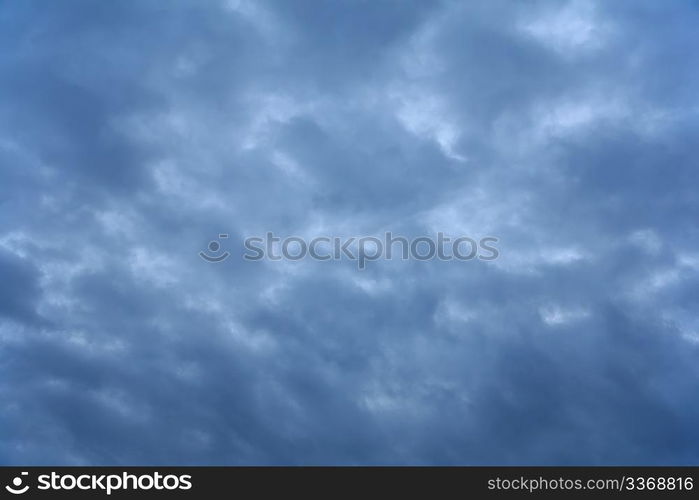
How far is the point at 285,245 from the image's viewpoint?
10906 cm

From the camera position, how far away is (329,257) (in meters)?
112
